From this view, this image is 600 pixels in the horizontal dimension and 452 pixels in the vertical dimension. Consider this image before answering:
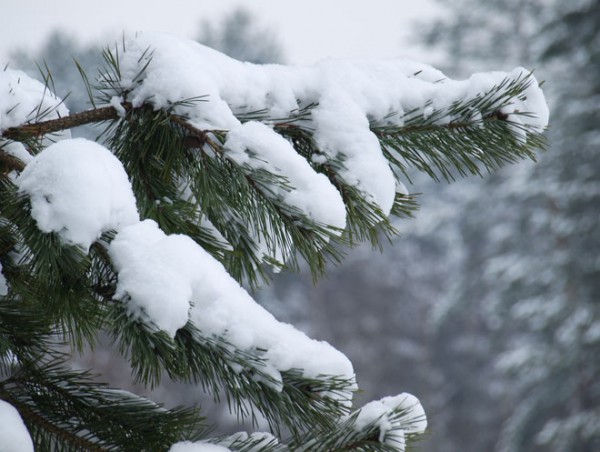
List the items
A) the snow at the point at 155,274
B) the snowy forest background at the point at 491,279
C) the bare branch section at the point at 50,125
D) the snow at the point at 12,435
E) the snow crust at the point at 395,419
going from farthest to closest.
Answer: the snowy forest background at the point at 491,279 < the bare branch section at the point at 50,125 < the snow crust at the point at 395,419 < the snow at the point at 12,435 < the snow at the point at 155,274

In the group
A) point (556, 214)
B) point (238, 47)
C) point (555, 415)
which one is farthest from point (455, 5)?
point (555, 415)

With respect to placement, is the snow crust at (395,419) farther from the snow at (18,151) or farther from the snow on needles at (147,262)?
the snow at (18,151)

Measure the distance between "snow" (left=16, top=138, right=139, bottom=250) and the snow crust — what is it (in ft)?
1.73

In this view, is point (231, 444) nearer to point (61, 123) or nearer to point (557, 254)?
point (61, 123)

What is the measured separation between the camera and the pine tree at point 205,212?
101cm

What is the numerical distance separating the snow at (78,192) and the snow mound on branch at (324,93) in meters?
0.24

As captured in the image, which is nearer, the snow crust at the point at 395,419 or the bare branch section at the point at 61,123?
the snow crust at the point at 395,419

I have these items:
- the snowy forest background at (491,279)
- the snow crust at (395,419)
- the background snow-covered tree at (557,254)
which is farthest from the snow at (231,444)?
the background snow-covered tree at (557,254)

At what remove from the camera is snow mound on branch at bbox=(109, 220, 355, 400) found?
95 cm

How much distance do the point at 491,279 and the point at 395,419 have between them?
1304 cm

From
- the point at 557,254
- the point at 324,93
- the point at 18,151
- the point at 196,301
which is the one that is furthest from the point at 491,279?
the point at 196,301

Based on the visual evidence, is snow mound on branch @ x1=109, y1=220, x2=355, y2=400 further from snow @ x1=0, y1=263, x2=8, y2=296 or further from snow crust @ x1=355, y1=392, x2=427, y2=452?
snow @ x1=0, y1=263, x2=8, y2=296

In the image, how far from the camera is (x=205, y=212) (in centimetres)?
139

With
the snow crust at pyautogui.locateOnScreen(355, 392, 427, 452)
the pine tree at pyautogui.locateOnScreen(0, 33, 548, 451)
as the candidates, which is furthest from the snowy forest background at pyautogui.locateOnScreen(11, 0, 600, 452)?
the snow crust at pyautogui.locateOnScreen(355, 392, 427, 452)
